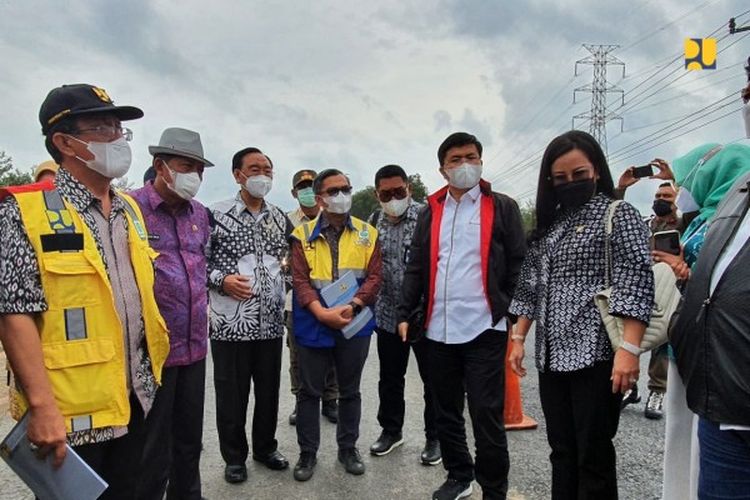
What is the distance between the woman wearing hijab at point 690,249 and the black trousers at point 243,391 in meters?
2.45

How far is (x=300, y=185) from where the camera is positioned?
536 cm

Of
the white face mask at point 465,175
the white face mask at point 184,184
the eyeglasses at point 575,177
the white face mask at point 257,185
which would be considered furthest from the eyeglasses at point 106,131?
the eyeglasses at point 575,177

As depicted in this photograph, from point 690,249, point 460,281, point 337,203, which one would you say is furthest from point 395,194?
point 690,249

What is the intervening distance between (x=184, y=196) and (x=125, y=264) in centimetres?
102

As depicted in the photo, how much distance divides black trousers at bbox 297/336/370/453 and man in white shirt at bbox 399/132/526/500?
0.57 metres

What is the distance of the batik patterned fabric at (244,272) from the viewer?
11.2ft

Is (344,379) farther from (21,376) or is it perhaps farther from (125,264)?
(21,376)

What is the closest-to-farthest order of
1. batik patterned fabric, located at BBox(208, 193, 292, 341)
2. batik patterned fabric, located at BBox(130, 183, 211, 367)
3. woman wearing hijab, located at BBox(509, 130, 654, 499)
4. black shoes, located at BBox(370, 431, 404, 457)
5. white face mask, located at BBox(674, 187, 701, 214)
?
woman wearing hijab, located at BBox(509, 130, 654, 499), white face mask, located at BBox(674, 187, 701, 214), batik patterned fabric, located at BBox(130, 183, 211, 367), batik patterned fabric, located at BBox(208, 193, 292, 341), black shoes, located at BBox(370, 431, 404, 457)

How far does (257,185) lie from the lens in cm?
365

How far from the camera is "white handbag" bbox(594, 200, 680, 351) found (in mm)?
2213

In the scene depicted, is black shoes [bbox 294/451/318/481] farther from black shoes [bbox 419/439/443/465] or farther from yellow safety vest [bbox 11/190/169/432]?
yellow safety vest [bbox 11/190/169/432]

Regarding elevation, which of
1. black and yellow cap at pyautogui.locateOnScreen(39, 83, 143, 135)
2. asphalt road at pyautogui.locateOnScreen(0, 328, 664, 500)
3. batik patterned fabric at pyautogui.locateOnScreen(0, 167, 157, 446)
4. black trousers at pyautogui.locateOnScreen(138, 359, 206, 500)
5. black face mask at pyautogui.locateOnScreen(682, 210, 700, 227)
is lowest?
asphalt road at pyautogui.locateOnScreen(0, 328, 664, 500)

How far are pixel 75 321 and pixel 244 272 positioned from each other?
1.70 meters

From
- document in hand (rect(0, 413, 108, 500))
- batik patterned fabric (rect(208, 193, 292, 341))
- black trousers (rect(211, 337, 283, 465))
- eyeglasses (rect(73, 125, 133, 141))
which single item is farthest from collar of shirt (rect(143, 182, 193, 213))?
document in hand (rect(0, 413, 108, 500))
